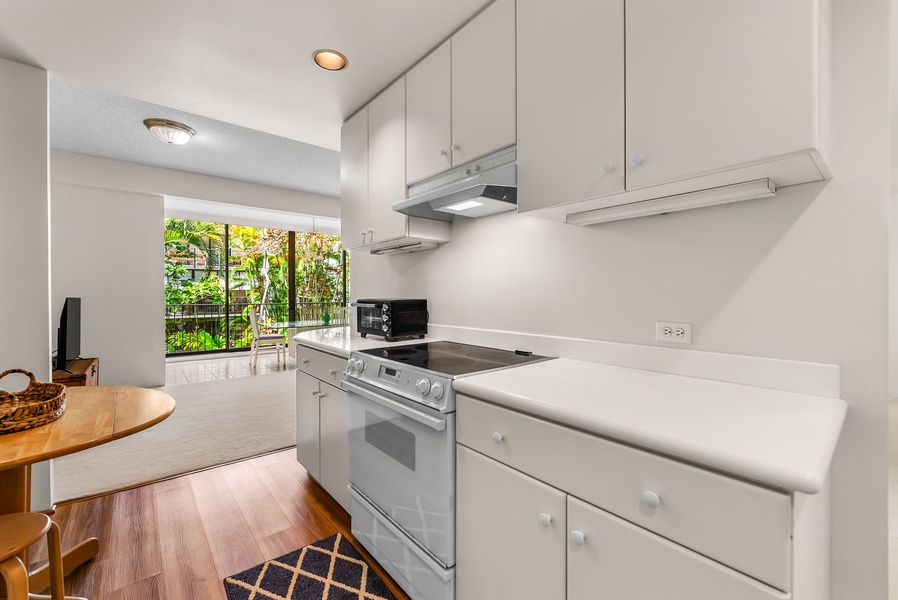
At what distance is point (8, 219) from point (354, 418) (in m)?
2.17

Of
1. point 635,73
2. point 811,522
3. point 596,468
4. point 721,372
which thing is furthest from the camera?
point 721,372

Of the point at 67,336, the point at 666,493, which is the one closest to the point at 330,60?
the point at 666,493

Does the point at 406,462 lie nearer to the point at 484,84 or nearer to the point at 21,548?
the point at 21,548

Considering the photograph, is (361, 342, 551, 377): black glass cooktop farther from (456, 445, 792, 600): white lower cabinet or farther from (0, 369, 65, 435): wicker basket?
(0, 369, 65, 435): wicker basket

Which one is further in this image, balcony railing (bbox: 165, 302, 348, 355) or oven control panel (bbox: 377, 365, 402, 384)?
balcony railing (bbox: 165, 302, 348, 355)

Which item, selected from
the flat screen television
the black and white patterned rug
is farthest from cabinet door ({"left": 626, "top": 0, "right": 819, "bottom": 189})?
the flat screen television

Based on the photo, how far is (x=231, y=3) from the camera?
5.74 ft

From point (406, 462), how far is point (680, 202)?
1386 millimetres

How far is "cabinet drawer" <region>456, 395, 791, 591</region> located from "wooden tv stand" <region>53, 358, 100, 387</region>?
12.1 feet

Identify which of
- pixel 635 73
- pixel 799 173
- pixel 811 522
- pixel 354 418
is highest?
pixel 635 73

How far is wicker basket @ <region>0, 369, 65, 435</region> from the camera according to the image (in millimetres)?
1215

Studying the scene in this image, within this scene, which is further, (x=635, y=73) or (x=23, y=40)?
(x=23, y=40)

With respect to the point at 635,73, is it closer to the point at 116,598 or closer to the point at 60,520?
the point at 116,598

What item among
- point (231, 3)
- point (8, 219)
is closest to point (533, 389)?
point (231, 3)
